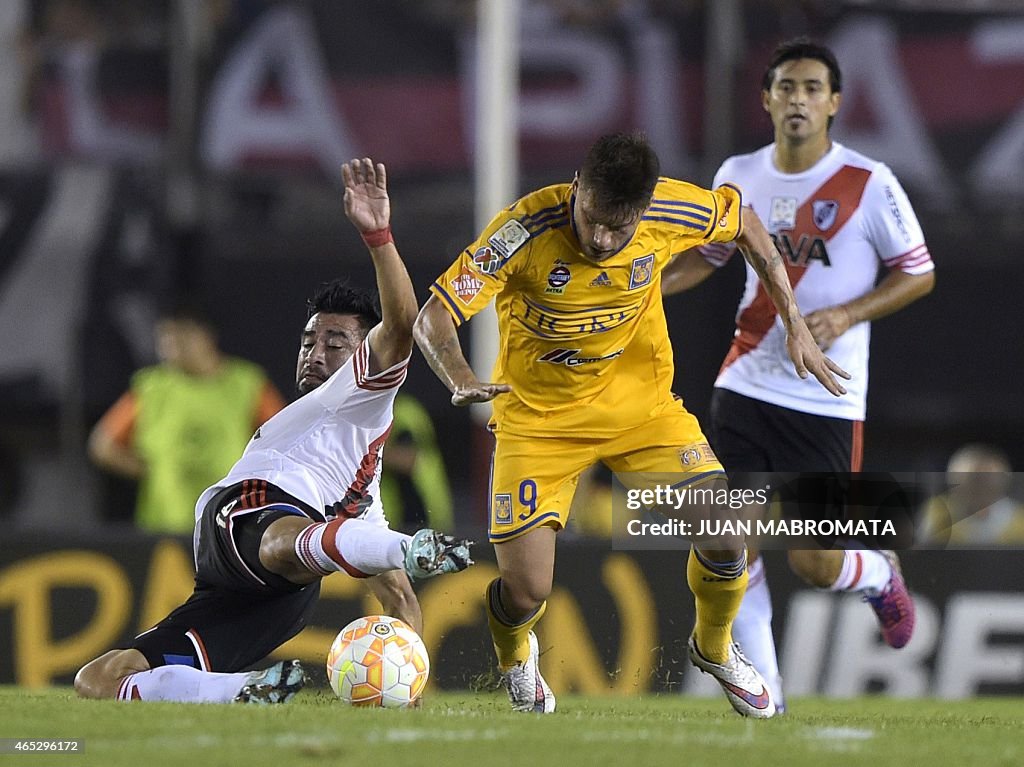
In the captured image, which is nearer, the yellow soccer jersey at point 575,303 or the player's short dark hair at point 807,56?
the yellow soccer jersey at point 575,303

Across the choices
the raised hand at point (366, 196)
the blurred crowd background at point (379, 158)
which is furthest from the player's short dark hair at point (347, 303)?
the blurred crowd background at point (379, 158)

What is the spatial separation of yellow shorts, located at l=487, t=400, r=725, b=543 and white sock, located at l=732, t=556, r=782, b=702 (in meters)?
0.84

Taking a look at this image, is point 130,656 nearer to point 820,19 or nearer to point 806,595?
point 806,595

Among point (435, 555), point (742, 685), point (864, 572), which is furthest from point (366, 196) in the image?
point (864, 572)

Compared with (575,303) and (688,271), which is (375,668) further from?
(688,271)

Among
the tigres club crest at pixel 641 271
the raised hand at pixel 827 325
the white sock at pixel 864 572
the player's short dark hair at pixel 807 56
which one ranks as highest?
the player's short dark hair at pixel 807 56

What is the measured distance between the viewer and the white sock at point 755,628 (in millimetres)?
7066

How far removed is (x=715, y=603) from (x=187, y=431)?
426 centimetres

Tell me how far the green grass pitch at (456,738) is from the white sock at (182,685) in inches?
14.1

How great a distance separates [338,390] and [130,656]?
49.3 inches

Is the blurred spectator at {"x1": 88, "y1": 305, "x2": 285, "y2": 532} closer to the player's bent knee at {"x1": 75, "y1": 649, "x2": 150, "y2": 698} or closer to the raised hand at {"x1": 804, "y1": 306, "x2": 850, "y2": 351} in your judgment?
the player's bent knee at {"x1": 75, "y1": 649, "x2": 150, "y2": 698}

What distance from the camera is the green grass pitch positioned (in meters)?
4.66

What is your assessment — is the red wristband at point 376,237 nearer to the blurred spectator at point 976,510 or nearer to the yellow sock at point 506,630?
the yellow sock at point 506,630

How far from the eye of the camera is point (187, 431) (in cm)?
983
